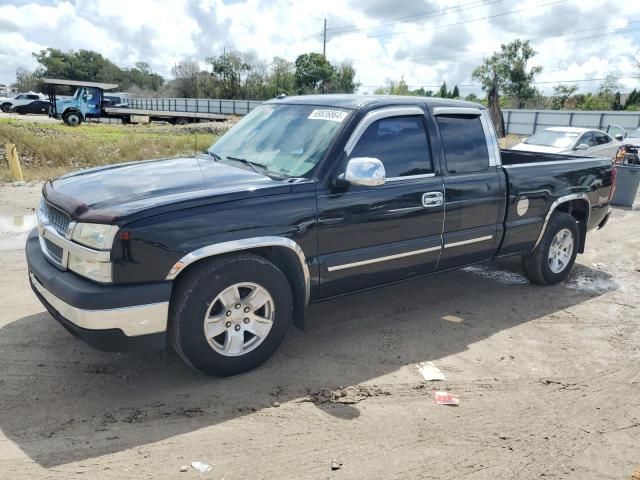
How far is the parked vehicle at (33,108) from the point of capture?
40375 mm

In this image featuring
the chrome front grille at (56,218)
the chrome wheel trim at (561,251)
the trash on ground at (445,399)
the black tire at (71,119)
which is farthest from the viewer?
the black tire at (71,119)

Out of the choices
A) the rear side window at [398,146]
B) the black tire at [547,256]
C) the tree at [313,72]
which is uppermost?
the tree at [313,72]

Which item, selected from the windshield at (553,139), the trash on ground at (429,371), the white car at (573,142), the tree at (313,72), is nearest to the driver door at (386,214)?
the trash on ground at (429,371)

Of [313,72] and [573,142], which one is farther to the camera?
[313,72]

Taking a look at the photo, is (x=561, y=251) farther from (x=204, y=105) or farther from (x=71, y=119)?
(x=204, y=105)

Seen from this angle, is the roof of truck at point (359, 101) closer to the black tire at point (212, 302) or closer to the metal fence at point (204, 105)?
the black tire at point (212, 302)

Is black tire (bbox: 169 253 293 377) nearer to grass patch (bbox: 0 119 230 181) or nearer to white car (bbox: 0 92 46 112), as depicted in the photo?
grass patch (bbox: 0 119 230 181)

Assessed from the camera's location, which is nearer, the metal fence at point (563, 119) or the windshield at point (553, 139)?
the windshield at point (553, 139)

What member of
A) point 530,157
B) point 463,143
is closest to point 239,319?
point 463,143

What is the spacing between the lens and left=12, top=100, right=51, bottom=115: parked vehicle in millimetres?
40375

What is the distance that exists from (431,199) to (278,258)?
56.9 inches

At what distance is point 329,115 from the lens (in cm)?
430

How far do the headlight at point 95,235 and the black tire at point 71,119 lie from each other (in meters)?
29.5

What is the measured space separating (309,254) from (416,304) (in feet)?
6.28
